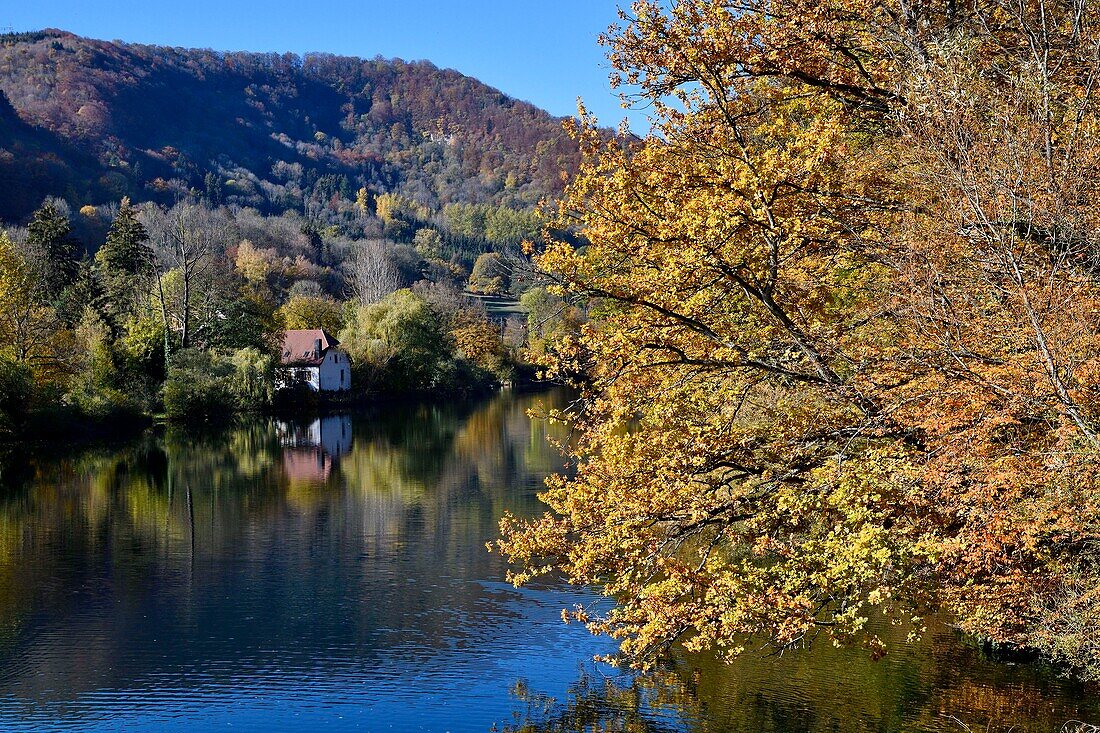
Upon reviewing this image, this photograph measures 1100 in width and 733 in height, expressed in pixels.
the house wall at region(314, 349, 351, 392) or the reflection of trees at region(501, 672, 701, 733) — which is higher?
the house wall at region(314, 349, 351, 392)

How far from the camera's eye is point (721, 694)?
14906 millimetres

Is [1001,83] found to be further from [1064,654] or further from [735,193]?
[1064,654]

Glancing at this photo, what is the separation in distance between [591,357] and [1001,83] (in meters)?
5.56

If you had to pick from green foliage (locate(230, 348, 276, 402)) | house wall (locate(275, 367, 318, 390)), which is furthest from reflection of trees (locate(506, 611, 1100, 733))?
house wall (locate(275, 367, 318, 390))

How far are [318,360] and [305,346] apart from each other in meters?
2.70

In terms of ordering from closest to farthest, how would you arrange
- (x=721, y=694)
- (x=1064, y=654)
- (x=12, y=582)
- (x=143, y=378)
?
(x=1064, y=654), (x=721, y=694), (x=12, y=582), (x=143, y=378)

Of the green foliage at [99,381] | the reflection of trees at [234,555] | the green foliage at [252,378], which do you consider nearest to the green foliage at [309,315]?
the green foliage at [252,378]

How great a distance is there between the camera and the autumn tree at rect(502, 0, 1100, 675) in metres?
9.48

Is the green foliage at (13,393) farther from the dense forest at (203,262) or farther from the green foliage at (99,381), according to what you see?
the green foliage at (99,381)

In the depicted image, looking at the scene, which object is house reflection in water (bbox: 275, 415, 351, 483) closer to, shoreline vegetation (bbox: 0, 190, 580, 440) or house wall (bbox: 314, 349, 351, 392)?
shoreline vegetation (bbox: 0, 190, 580, 440)

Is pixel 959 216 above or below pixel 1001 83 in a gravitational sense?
below

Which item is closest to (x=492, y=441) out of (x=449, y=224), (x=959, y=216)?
(x=959, y=216)

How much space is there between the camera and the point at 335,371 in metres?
67.6

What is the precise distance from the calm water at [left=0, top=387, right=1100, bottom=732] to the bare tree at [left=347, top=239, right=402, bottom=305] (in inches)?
2498
